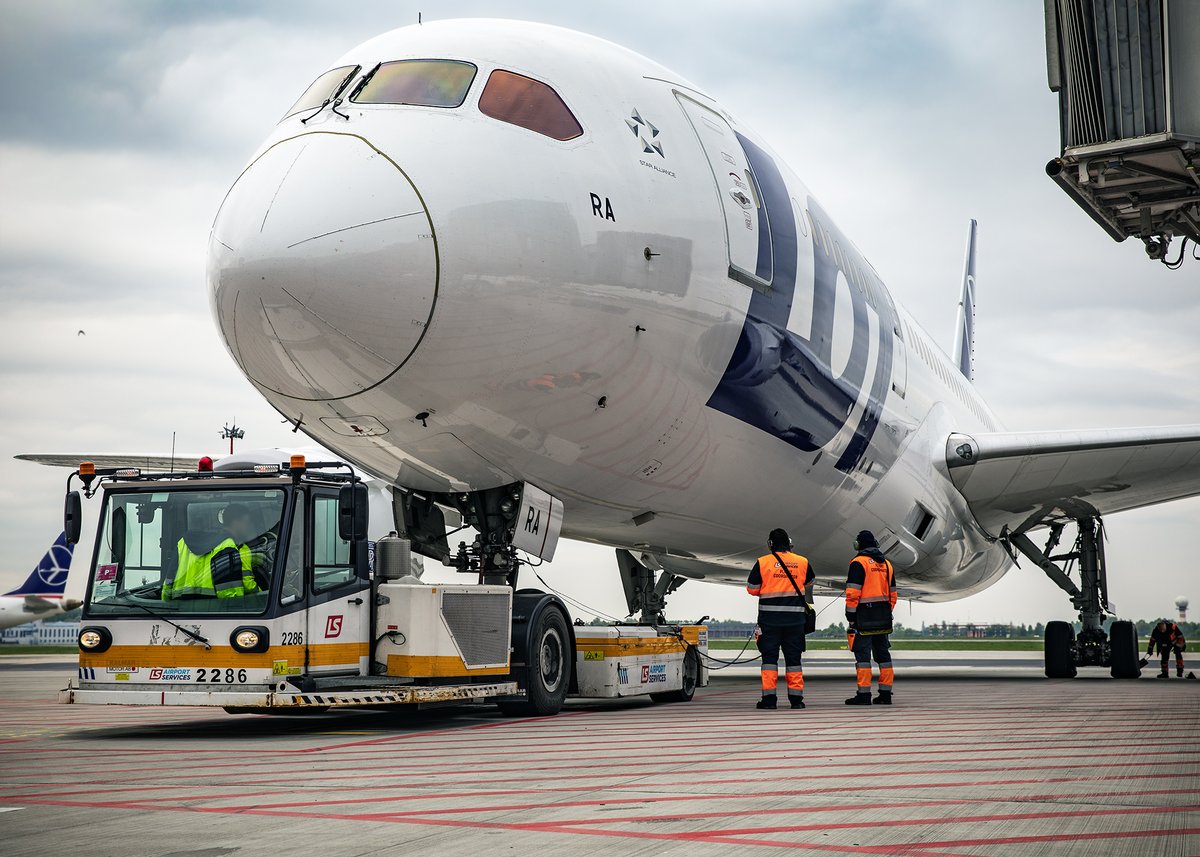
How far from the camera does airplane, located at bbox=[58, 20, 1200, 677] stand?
7262 millimetres

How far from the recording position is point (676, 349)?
28.3 feet

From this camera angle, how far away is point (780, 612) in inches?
424

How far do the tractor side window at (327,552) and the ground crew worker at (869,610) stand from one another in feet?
15.9

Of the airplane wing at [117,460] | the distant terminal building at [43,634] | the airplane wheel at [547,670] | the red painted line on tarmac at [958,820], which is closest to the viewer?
the red painted line on tarmac at [958,820]

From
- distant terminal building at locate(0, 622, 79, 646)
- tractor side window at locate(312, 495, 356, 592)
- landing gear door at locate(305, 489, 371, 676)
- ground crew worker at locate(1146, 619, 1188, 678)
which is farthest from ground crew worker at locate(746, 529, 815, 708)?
distant terminal building at locate(0, 622, 79, 646)

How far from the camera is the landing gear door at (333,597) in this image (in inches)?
335

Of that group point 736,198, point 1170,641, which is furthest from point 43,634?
point 736,198

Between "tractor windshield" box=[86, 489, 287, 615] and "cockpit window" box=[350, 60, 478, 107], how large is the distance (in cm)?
284

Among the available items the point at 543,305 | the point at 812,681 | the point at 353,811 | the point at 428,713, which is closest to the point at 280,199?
the point at 543,305

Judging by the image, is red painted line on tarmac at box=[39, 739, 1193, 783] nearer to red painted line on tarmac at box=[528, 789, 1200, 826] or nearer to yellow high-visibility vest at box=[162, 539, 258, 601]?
red painted line on tarmac at box=[528, 789, 1200, 826]

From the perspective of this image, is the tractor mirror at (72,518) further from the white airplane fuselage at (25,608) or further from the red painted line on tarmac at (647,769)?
the white airplane fuselage at (25,608)

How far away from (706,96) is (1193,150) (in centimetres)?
390

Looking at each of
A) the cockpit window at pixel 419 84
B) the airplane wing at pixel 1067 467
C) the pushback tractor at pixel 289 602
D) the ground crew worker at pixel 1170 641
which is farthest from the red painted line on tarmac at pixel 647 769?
the ground crew worker at pixel 1170 641

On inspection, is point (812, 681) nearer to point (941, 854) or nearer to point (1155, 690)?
point (1155, 690)
